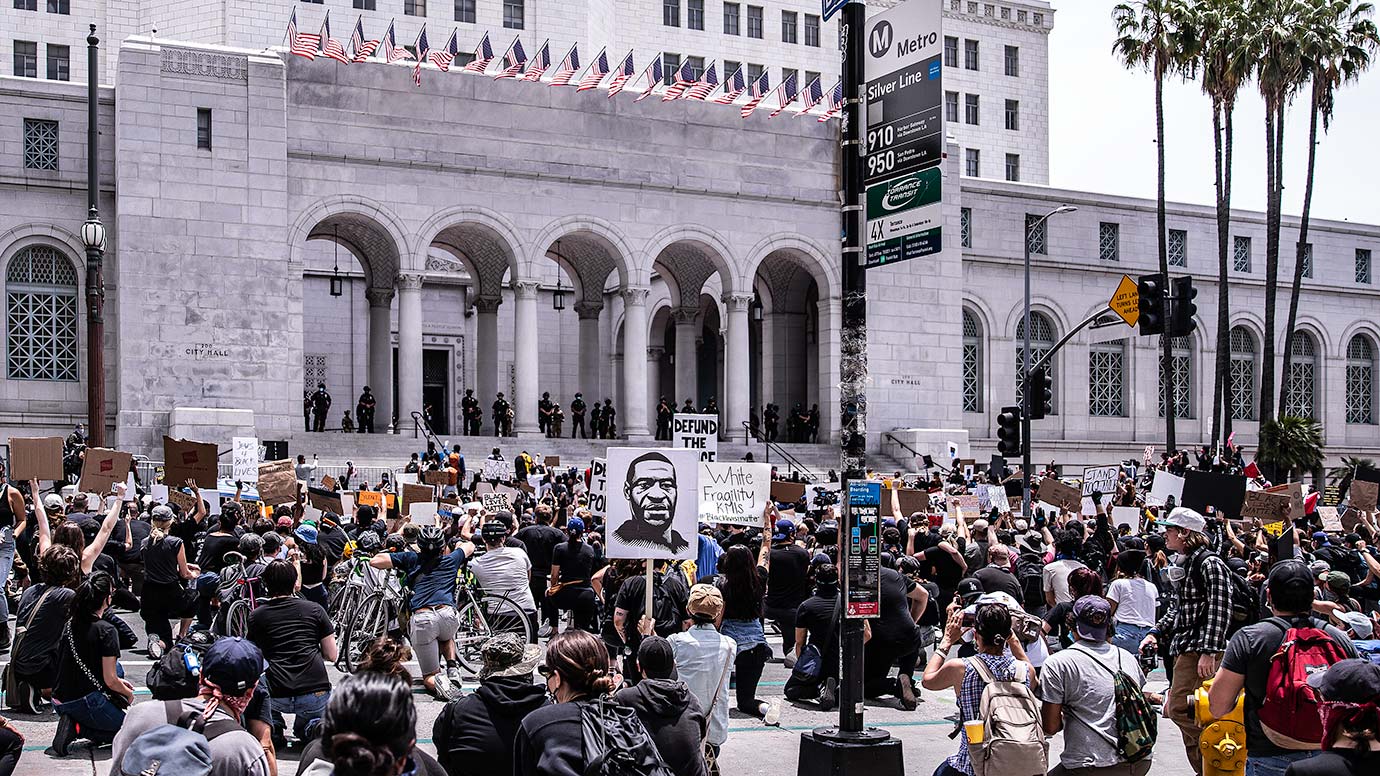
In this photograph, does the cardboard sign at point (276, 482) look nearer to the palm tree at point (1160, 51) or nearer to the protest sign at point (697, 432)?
the protest sign at point (697, 432)

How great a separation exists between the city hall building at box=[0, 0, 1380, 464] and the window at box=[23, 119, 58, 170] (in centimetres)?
7

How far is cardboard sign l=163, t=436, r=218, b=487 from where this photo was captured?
1967 centimetres

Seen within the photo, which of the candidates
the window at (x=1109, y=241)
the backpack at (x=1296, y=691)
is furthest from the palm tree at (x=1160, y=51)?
the backpack at (x=1296, y=691)

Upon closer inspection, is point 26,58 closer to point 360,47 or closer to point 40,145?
point 40,145

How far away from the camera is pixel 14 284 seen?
37.1m

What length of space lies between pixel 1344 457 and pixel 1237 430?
16.5 feet

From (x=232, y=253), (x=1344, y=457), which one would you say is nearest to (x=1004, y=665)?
(x=232, y=253)

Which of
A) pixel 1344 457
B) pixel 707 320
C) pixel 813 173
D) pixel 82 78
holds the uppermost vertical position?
pixel 82 78

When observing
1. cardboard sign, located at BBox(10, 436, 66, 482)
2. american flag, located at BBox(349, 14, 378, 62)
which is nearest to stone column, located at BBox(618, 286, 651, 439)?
american flag, located at BBox(349, 14, 378, 62)

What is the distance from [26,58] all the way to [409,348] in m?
27.1

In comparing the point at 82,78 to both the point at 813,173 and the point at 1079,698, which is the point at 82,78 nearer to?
the point at 813,173

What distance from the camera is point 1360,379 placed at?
195 ft

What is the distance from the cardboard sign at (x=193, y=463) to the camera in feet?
64.5

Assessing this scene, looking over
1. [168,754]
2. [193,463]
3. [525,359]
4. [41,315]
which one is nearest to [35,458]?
[193,463]
